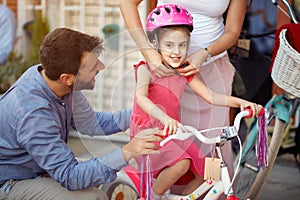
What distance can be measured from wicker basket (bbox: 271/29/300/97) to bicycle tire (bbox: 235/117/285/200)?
0.71m

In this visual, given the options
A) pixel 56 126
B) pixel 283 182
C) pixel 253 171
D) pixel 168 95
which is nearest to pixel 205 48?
pixel 168 95

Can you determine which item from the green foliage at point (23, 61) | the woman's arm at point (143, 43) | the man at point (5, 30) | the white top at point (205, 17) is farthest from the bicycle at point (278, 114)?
the green foliage at point (23, 61)

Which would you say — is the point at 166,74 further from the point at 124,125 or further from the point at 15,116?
the point at 15,116

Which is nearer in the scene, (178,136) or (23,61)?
(178,136)

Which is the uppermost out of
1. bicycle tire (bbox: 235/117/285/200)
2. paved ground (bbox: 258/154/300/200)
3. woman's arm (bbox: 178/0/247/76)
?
woman's arm (bbox: 178/0/247/76)

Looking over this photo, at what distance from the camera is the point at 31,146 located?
3332 mm

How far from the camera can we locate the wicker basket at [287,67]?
11.8ft

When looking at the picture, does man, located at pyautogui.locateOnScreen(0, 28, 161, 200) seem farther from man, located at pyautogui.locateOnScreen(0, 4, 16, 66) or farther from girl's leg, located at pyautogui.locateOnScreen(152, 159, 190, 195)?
man, located at pyautogui.locateOnScreen(0, 4, 16, 66)

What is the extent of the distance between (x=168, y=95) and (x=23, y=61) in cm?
412

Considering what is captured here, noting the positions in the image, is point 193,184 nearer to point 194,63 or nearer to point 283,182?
A: point 194,63

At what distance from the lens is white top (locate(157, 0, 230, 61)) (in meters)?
3.55

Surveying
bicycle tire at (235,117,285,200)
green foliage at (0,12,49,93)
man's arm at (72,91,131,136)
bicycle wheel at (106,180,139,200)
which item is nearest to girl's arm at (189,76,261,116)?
man's arm at (72,91,131,136)

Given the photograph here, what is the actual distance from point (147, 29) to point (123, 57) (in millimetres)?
168

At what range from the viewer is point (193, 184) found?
3.61 m
